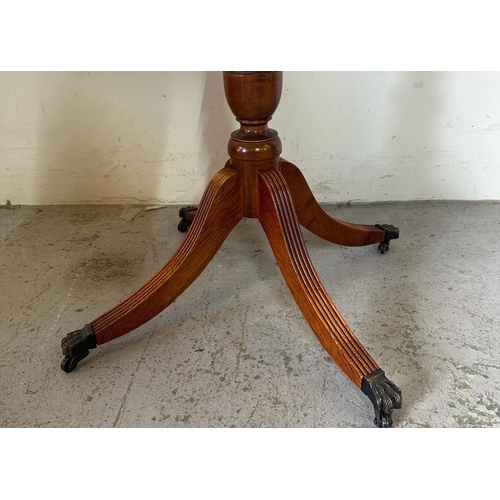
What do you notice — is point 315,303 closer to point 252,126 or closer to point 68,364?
point 252,126

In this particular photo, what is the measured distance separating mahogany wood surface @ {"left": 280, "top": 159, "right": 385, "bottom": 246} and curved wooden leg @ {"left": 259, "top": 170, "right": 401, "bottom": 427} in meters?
0.13

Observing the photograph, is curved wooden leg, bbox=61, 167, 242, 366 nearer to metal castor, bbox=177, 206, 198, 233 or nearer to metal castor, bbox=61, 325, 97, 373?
metal castor, bbox=61, 325, 97, 373

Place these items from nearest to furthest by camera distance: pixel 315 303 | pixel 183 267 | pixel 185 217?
pixel 315 303, pixel 183 267, pixel 185 217

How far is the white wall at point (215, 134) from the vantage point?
1.47m

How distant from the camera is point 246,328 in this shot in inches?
43.8

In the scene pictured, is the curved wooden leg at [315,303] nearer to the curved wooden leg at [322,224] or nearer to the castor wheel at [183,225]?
the curved wooden leg at [322,224]

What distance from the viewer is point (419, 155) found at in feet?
5.12

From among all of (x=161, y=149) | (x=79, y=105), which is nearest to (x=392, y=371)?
(x=161, y=149)

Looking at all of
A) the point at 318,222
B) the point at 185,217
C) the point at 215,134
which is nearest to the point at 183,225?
the point at 185,217

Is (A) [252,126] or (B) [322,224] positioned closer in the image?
(A) [252,126]

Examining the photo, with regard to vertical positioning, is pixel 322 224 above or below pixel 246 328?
above

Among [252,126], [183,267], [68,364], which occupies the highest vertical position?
[252,126]

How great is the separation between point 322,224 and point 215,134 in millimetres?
477
